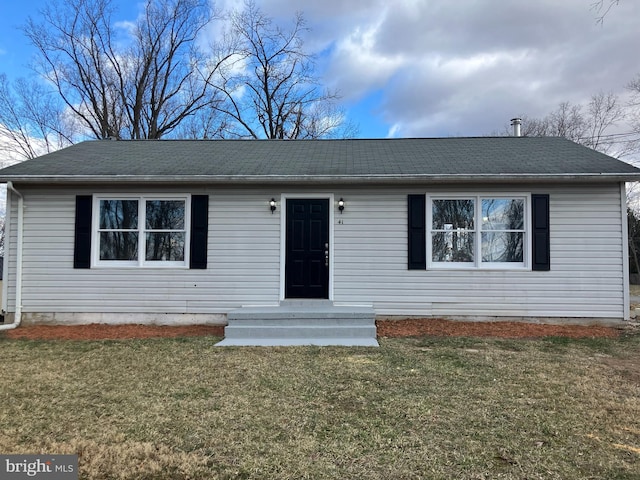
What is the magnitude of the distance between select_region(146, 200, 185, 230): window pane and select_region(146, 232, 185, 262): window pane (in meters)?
0.16

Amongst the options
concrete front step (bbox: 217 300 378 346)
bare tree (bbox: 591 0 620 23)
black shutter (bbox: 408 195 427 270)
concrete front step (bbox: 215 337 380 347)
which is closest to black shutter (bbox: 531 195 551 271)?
black shutter (bbox: 408 195 427 270)

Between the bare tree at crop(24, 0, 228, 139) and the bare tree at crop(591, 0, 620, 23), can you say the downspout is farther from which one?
the bare tree at crop(24, 0, 228, 139)

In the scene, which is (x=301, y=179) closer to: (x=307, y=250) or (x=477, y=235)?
(x=307, y=250)

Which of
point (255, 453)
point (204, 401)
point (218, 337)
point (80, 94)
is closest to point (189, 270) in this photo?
point (218, 337)

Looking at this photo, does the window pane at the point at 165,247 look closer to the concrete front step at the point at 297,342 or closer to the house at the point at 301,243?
the house at the point at 301,243

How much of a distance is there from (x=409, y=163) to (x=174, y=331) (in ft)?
18.0

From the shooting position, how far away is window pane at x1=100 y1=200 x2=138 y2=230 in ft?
25.7

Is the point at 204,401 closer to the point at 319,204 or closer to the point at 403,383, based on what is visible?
the point at 403,383

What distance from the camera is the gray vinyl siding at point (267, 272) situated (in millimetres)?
7477

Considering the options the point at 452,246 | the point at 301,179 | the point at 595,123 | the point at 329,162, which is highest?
the point at 595,123

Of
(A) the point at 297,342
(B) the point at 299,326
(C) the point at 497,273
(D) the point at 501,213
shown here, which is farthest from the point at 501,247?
(A) the point at 297,342

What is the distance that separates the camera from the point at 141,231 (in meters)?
7.79

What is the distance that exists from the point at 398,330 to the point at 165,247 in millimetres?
4682

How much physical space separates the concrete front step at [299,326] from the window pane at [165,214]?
2.25 meters
